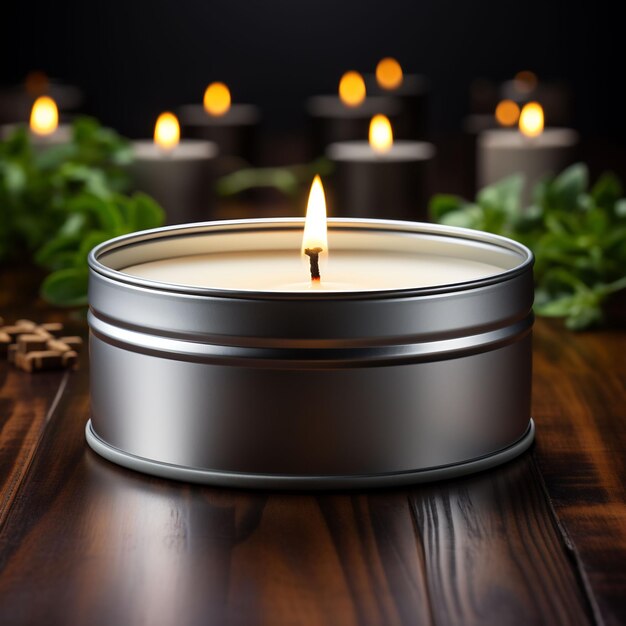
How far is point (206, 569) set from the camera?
0.44m

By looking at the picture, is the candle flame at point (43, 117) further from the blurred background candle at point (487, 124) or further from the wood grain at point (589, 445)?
the wood grain at point (589, 445)

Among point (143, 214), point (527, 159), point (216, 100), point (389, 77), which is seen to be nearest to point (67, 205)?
point (143, 214)

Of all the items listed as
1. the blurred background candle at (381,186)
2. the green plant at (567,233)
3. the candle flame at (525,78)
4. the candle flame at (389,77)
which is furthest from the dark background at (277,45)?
the green plant at (567,233)

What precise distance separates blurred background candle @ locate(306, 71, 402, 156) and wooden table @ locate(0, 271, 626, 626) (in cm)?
104

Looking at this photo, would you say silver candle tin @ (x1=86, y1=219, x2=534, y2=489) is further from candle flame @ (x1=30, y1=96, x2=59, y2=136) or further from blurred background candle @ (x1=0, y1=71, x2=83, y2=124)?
blurred background candle @ (x1=0, y1=71, x2=83, y2=124)

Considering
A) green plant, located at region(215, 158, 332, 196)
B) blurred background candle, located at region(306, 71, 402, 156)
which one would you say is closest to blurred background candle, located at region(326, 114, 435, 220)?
green plant, located at region(215, 158, 332, 196)

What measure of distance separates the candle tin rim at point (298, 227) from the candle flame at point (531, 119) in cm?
68

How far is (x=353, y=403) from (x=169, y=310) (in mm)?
86

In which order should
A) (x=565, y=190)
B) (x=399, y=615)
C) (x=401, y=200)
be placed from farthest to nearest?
1. (x=401, y=200)
2. (x=565, y=190)
3. (x=399, y=615)

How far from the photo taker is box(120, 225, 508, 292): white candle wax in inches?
24.7

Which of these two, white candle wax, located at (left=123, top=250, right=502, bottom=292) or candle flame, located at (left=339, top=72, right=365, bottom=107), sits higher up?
white candle wax, located at (left=123, top=250, right=502, bottom=292)

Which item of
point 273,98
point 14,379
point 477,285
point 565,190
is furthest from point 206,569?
point 273,98

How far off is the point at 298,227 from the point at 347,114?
1.01 meters

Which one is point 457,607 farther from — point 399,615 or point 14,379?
point 14,379
